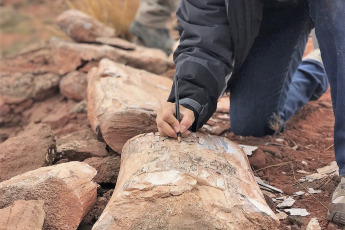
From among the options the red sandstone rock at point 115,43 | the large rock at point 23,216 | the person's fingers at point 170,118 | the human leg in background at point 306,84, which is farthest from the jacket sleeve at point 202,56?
the red sandstone rock at point 115,43

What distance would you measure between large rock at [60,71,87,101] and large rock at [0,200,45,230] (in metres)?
2.22

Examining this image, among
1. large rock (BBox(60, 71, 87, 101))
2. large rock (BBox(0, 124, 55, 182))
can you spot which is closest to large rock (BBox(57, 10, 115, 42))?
large rock (BBox(60, 71, 87, 101))

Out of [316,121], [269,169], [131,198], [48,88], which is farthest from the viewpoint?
[48,88]

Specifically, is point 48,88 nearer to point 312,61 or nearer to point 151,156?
point 312,61

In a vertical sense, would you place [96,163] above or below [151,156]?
below

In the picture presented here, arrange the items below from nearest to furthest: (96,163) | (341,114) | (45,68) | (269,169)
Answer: (341,114), (96,163), (269,169), (45,68)

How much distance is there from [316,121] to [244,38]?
45.7 inches

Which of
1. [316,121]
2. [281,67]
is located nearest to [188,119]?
[281,67]

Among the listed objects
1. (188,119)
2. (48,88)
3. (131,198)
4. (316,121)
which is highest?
(188,119)

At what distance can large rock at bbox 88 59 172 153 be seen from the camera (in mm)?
2229

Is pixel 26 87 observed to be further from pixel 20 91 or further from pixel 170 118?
pixel 170 118

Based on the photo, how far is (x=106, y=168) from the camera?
210 cm

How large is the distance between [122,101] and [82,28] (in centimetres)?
195

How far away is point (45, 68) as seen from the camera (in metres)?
4.26
